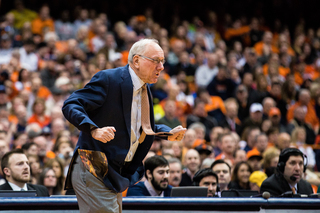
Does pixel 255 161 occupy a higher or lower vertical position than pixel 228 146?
lower

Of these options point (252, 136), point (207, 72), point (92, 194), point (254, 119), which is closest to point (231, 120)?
point (254, 119)

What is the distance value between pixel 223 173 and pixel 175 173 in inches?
21.3

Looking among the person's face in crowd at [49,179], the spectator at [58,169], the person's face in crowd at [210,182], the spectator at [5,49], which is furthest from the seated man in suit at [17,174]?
the spectator at [5,49]

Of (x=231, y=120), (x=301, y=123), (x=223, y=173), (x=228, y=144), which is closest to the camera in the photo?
(x=223, y=173)

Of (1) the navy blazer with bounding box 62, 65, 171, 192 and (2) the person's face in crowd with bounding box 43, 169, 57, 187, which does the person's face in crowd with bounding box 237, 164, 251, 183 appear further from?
(1) the navy blazer with bounding box 62, 65, 171, 192

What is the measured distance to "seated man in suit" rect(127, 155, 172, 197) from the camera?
4273mm

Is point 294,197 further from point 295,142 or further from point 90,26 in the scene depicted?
point 90,26

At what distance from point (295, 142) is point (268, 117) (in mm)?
893

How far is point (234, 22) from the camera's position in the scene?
11.6 m

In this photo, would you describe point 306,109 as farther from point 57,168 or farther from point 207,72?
point 57,168

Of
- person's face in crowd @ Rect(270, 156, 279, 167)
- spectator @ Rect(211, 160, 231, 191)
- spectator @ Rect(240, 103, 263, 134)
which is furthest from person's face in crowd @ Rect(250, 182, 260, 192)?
spectator @ Rect(240, 103, 263, 134)

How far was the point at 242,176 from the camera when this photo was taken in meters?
5.03

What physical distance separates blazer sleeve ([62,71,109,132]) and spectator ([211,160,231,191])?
2.77m

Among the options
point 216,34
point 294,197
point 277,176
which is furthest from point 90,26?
point 294,197
